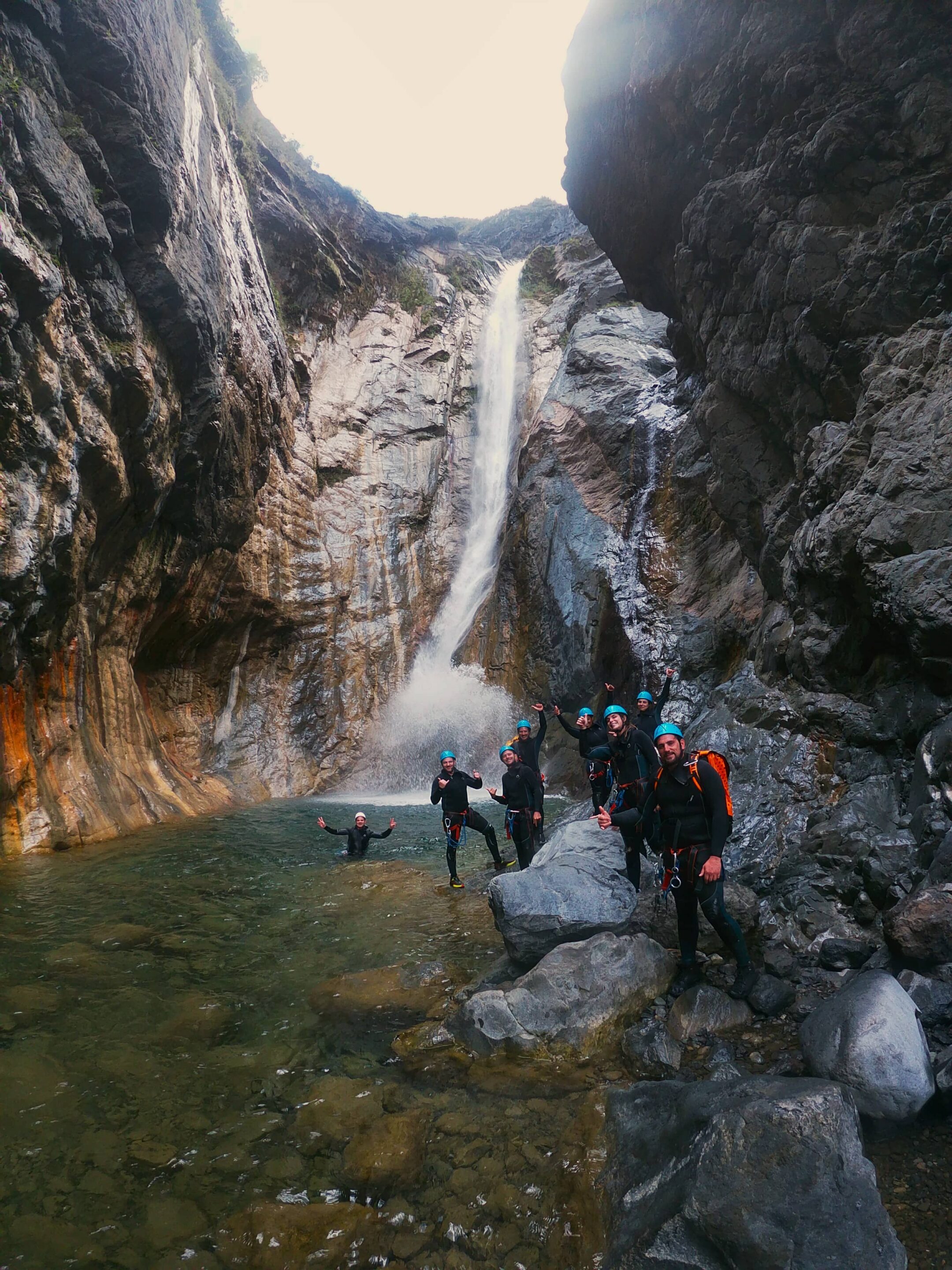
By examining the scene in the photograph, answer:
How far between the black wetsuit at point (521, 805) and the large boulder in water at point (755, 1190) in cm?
606

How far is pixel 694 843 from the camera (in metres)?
5.24

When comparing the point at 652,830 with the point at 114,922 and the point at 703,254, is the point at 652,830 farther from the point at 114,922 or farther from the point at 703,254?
the point at 703,254

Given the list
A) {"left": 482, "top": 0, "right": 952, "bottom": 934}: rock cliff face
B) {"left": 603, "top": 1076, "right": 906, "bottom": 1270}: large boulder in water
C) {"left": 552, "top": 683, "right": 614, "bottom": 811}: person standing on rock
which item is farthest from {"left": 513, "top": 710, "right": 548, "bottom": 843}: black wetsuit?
{"left": 603, "top": 1076, "right": 906, "bottom": 1270}: large boulder in water

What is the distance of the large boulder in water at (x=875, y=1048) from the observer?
345 centimetres

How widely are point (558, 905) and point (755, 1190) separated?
10.6 ft

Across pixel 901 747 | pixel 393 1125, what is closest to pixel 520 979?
pixel 393 1125

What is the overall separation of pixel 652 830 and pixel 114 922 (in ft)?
19.7

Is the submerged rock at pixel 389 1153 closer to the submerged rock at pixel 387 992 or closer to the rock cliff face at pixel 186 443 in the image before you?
the submerged rock at pixel 387 992

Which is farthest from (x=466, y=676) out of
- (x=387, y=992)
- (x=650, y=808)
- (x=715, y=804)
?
(x=715, y=804)

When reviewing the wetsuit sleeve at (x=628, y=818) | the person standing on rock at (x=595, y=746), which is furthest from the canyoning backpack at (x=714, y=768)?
the person standing on rock at (x=595, y=746)

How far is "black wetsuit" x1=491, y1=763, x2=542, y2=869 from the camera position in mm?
9547

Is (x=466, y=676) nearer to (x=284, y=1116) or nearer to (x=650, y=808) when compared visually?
(x=650, y=808)

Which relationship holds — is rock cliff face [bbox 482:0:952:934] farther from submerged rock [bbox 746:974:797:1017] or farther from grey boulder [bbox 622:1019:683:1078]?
grey boulder [bbox 622:1019:683:1078]

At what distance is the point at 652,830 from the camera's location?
6395 mm
